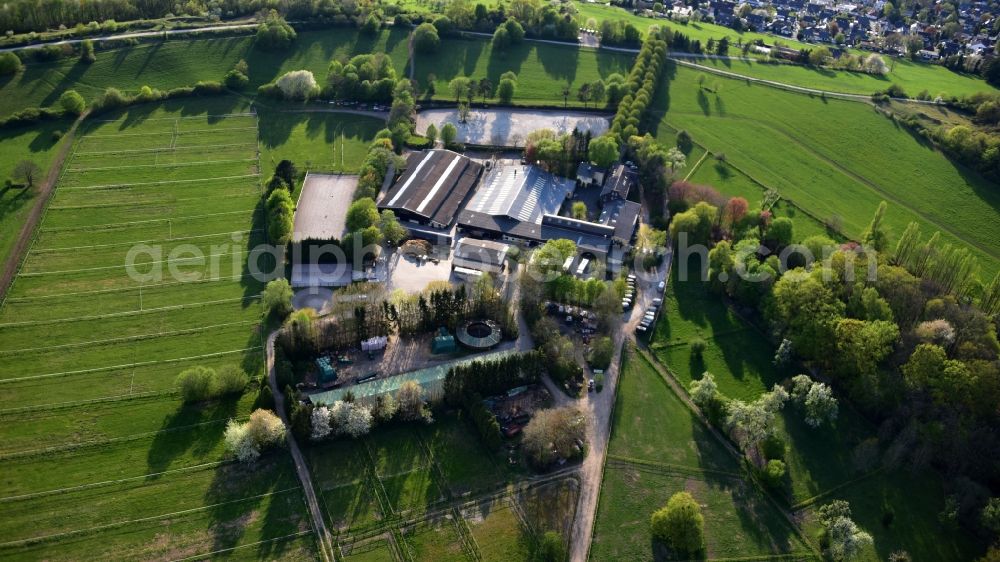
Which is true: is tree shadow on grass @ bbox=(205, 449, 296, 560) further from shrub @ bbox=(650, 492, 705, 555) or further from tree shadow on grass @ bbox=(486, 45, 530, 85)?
tree shadow on grass @ bbox=(486, 45, 530, 85)

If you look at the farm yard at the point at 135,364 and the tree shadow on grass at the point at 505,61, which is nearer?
the farm yard at the point at 135,364

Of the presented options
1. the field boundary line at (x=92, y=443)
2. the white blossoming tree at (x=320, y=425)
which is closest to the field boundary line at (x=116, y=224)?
the field boundary line at (x=92, y=443)

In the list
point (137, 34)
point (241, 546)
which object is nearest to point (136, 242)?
point (241, 546)

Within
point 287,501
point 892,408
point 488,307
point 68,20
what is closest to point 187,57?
point 68,20

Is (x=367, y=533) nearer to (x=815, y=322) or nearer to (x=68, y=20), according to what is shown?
(x=815, y=322)

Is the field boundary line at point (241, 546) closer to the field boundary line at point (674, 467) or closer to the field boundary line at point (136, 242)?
the field boundary line at point (674, 467)

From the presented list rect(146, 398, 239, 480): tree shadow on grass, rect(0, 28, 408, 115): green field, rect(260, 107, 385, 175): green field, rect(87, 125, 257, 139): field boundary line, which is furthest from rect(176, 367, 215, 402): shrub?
rect(0, 28, 408, 115): green field
